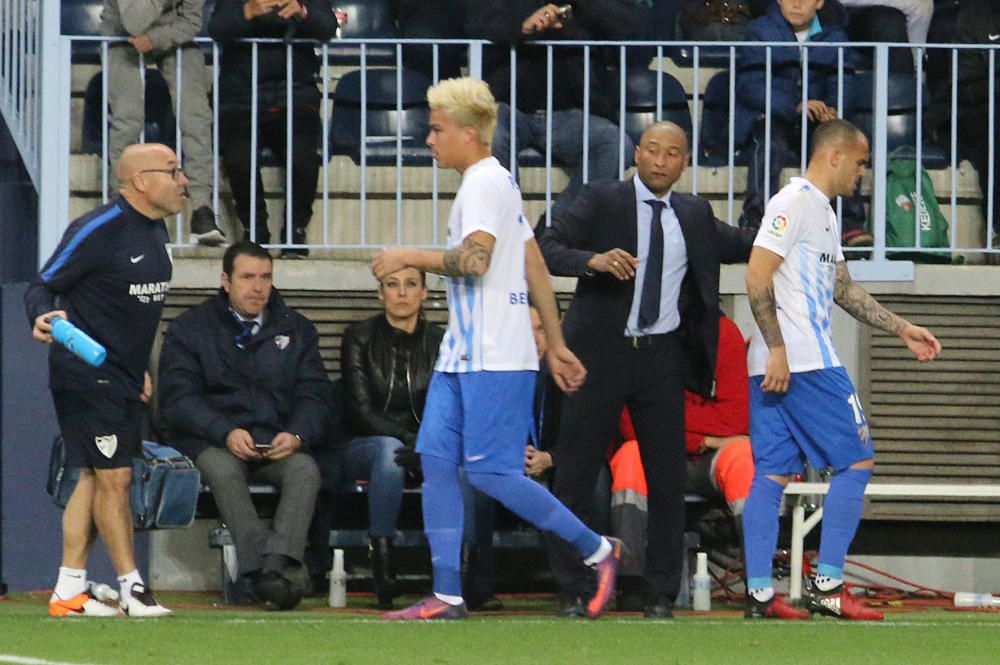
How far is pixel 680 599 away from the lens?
9125 millimetres

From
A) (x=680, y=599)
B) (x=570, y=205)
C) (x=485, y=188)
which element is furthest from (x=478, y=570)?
(x=485, y=188)

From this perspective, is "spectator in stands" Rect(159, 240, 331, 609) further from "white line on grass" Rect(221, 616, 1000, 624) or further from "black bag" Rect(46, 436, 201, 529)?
"white line on grass" Rect(221, 616, 1000, 624)

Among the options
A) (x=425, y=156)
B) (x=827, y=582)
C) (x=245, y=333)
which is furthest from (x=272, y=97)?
(x=827, y=582)

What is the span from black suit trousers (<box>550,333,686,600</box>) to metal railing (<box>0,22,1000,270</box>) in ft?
6.34

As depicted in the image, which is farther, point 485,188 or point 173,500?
point 173,500

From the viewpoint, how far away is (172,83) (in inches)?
399

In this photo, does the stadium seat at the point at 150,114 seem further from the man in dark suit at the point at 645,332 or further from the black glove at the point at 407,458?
the man in dark suit at the point at 645,332

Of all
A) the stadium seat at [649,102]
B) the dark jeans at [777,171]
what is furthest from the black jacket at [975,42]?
the stadium seat at [649,102]

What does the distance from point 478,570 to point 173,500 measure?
55.5 inches

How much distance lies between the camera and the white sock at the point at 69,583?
26.1 ft

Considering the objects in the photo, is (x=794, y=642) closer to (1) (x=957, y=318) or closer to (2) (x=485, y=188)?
(2) (x=485, y=188)

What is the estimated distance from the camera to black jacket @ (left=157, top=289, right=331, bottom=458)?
9.16 metres

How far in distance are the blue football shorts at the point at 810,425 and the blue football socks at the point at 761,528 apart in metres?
0.07

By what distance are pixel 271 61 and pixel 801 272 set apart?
3387 millimetres
